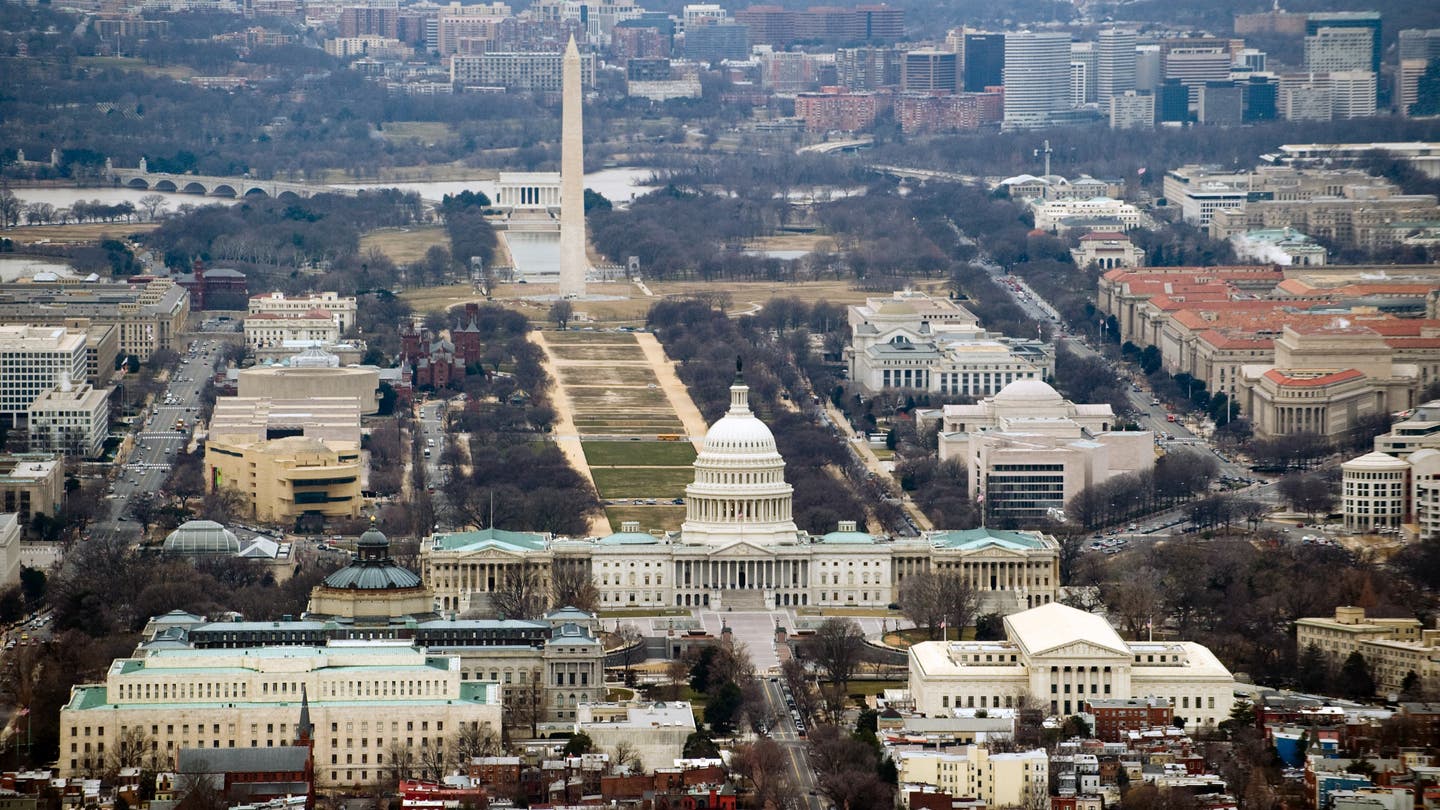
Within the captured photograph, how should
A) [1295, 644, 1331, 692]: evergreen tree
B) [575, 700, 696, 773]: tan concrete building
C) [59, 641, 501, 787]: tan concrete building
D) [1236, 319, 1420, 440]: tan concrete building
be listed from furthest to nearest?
1. [1236, 319, 1420, 440]: tan concrete building
2. [1295, 644, 1331, 692]: evergreen tree
3. [59, 641, 501, 787]: tan concrete building
4. [575, 700, 696, 773]: tan concrete building

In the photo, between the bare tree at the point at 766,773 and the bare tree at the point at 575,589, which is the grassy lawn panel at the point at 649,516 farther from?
the bare tree at the point at 766,773

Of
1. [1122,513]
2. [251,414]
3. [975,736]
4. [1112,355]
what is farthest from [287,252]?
[975,736]

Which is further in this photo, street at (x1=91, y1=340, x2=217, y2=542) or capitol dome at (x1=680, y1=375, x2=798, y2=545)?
street at (x1=91, y1=340, x2=217, y2=542)

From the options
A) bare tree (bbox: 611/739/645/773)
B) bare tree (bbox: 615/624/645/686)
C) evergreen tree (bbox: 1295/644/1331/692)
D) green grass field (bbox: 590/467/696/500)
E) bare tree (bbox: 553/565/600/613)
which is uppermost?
bare tree (bbox: 611/739/645/773)

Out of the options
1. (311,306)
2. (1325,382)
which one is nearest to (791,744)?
(1325,382)

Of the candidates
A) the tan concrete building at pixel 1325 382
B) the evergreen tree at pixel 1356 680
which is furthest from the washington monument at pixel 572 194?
the evergreen tree at pixel 1356 680

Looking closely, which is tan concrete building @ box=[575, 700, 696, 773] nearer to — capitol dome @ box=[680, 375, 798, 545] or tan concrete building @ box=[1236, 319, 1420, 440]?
capitol dome @ box=[680, 375, 798, 545]

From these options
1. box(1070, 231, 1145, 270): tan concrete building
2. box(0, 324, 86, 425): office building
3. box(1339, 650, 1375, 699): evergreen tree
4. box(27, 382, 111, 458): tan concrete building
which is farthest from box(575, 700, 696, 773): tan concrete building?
box(1070, 231, 1145, 270): tan concrete building
